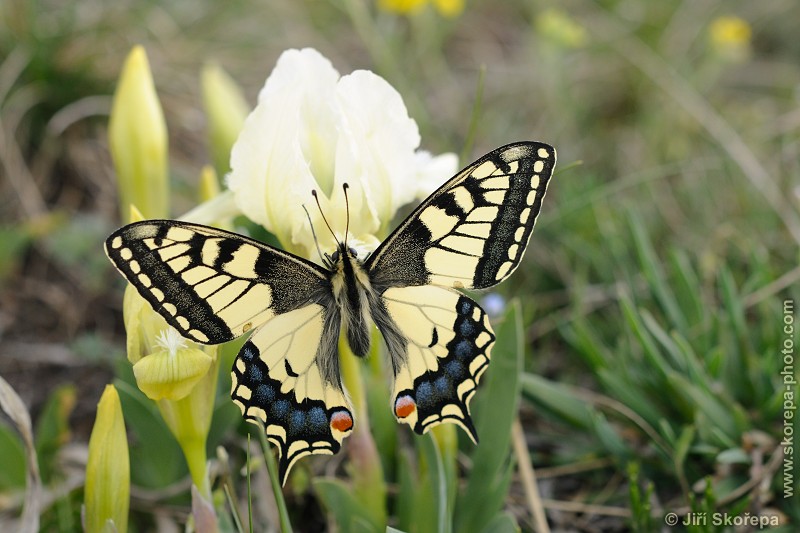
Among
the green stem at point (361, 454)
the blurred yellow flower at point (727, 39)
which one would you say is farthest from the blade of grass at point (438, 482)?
the blurred yellow flower at point (727, 39)

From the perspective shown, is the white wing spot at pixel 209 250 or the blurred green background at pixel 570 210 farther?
the blurred green background at pixel 570 210

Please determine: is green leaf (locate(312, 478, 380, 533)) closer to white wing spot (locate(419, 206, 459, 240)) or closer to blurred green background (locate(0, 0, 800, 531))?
blurred green background (locate(0, 0, 800, 531))

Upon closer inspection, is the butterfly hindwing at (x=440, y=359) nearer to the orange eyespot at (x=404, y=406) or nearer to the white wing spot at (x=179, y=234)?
the orange eyespot at (x=404, y=406)

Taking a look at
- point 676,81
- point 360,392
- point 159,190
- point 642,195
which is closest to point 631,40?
point 676,81

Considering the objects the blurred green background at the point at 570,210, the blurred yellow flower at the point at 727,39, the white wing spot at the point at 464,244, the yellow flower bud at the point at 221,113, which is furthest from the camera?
the blurred yellow flower at the point at 727,39

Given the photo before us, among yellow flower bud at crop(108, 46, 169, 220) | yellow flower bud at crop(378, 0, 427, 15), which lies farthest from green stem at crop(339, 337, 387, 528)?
yellow flower bud at crop(378, 0, 427, 15)

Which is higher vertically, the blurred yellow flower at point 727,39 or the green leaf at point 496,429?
the blurred yellow flower at point 727,39

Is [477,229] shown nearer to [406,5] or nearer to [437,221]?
[437,221]
